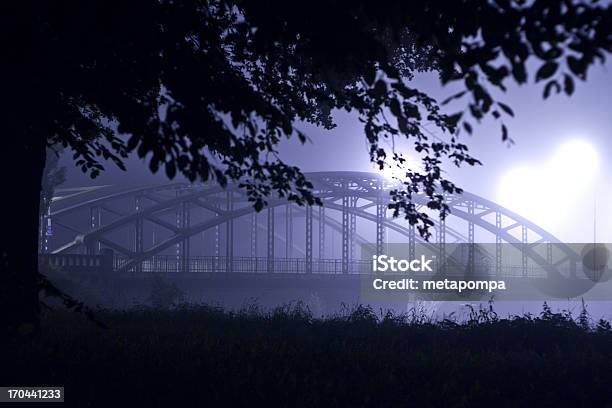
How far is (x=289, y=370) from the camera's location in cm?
933

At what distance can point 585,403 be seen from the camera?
9125 mm

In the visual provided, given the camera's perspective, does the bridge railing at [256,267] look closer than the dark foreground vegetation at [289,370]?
No

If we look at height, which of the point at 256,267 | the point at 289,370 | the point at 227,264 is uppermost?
the point at 227,264

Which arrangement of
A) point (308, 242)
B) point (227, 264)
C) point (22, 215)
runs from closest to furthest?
1. point (22, 215)
2. point (227, 264)
3. point (308, 242)

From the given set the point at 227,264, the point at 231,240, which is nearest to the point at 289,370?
the point at 227,264

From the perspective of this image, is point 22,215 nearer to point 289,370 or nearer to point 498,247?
point 289,370

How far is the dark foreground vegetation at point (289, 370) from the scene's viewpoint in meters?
8.39

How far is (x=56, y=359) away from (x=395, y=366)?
474 cm

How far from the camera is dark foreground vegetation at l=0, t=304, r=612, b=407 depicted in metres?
8.39

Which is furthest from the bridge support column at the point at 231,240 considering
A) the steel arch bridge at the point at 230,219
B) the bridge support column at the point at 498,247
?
the bridge support column at the point at 498,247

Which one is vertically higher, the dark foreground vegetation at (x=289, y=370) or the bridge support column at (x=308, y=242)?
the bridge support column at (x=308, y=242)

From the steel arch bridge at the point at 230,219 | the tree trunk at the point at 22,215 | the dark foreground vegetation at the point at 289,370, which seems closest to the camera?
the dark foreground vegetation at the point at 289,370

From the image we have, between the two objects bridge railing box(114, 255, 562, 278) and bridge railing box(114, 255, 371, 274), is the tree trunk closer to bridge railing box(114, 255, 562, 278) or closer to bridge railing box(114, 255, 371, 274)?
bridge railing box(114, 255, 562, 278)

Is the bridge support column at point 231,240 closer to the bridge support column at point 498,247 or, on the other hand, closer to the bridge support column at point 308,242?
the bridge support column at point 308,242
